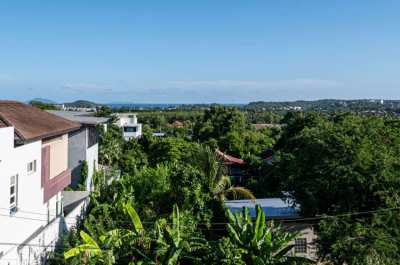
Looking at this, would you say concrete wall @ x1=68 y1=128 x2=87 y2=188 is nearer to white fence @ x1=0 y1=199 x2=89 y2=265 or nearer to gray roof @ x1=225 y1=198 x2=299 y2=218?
white fence @ x1=0 y1=199 x2=89 y2=265

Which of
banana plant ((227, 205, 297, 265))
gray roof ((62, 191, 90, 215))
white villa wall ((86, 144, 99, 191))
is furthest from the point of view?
white villa wall ((86, 144, 99, 191))

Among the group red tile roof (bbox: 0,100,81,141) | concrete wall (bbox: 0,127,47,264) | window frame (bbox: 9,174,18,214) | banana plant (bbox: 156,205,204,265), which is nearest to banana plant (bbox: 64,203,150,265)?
banana plant (bbox: 156,205,204,265)

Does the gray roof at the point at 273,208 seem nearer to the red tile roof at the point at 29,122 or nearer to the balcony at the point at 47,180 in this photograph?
the balcony at the point at 47,180

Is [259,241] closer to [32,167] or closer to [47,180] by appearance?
[32,167]

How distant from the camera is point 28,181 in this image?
607 inches

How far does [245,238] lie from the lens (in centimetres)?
1584

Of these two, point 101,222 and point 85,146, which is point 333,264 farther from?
point 85,146

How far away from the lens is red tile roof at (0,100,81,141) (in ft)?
48.7

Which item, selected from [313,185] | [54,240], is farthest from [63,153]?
[313,185]

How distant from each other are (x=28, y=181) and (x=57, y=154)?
4.89 meters

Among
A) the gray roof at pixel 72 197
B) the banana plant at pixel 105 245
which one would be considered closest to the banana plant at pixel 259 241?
the banana plant at pixel 105 245

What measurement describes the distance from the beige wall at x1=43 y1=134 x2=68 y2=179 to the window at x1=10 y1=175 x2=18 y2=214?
3.83 meters

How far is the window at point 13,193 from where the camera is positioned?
1421 centimetres

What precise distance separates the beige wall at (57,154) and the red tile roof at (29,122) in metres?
0.72
